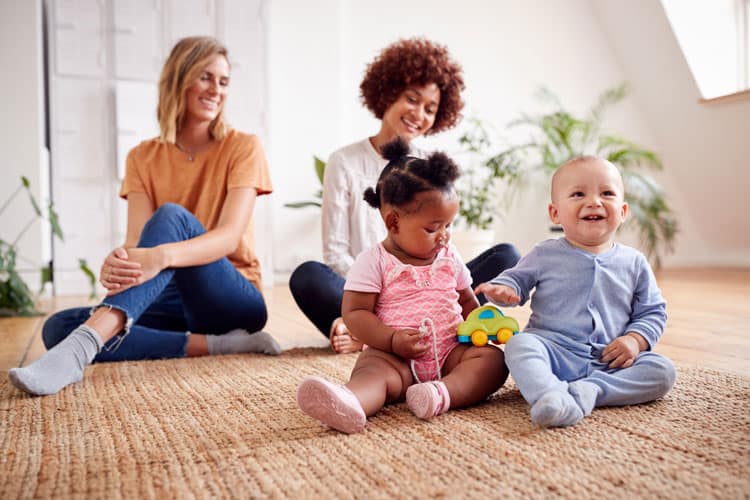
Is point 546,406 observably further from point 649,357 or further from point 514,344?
point 649,357

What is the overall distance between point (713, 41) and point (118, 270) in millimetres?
4445

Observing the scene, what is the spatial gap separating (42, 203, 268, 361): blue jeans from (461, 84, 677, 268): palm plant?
2.72m

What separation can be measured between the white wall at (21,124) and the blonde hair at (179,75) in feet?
7.39

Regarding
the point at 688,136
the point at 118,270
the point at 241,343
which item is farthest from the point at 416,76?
the point at 688,136

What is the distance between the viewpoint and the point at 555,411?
102cm

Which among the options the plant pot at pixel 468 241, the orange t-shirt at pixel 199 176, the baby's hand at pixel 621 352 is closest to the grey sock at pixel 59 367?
the orange t-shirt at pixel 199 176

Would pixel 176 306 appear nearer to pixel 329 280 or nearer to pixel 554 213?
pixel 329 280

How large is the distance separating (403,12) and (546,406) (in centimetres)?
431

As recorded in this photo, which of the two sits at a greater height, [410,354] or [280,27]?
[280,27]

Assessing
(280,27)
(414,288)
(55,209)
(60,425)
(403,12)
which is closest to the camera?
(60,425)

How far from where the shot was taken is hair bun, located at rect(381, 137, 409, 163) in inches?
50.8

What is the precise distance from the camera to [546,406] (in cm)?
102

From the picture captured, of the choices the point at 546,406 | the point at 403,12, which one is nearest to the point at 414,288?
the point at 546,406

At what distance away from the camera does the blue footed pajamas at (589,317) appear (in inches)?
46.5
